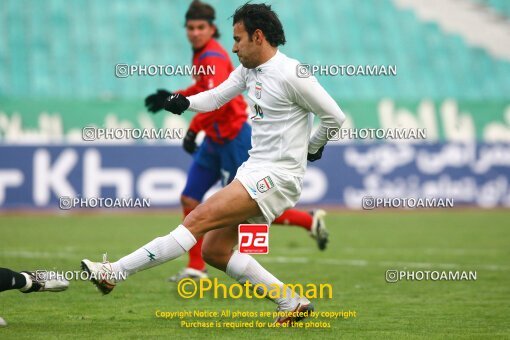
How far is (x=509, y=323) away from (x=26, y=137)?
13354mm

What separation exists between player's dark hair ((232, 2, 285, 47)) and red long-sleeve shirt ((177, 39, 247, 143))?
272cm

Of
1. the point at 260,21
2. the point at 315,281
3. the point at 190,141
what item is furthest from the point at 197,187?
the point at 260,21

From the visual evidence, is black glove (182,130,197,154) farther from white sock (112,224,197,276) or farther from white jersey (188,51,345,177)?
white sock (112,224,197,276)

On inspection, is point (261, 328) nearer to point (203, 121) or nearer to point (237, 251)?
point (237, 251)

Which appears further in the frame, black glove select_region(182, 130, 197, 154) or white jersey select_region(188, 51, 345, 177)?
black glove select_region(182, 130, 197, 154)

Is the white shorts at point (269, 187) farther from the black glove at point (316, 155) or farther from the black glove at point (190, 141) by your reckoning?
the black glove at point (190, 141)

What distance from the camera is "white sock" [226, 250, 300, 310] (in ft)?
22.4

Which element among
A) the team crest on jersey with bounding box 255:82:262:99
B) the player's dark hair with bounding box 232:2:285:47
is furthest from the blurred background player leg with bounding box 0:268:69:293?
the player's dark hair with bounding box 232:2:285:47

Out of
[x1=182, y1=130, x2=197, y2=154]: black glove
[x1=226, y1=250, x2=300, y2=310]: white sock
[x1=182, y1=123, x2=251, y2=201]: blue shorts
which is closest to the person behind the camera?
[x1=226, y1=250, x2=300, y2=310]: white sock

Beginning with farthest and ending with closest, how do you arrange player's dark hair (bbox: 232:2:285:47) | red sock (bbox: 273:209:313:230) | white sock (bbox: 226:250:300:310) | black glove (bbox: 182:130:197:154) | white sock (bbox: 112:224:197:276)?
red sock (bbox: 273:209:313:230)
black glove (bbox: 182:130:197:154)
white sock (bbox: 226:250:300:310)
player's dark hair (bbox: 232:2:285:47)
white sock (bbox: 112:224:197:276)

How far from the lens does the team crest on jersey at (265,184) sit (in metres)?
6.47

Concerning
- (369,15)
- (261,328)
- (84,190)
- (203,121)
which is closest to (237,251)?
(261,328)

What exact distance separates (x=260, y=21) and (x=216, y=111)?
292cm

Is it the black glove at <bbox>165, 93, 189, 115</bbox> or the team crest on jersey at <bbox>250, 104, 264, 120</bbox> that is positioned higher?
the black glove at <bbox>165, 93, 189, 115</bbox>
